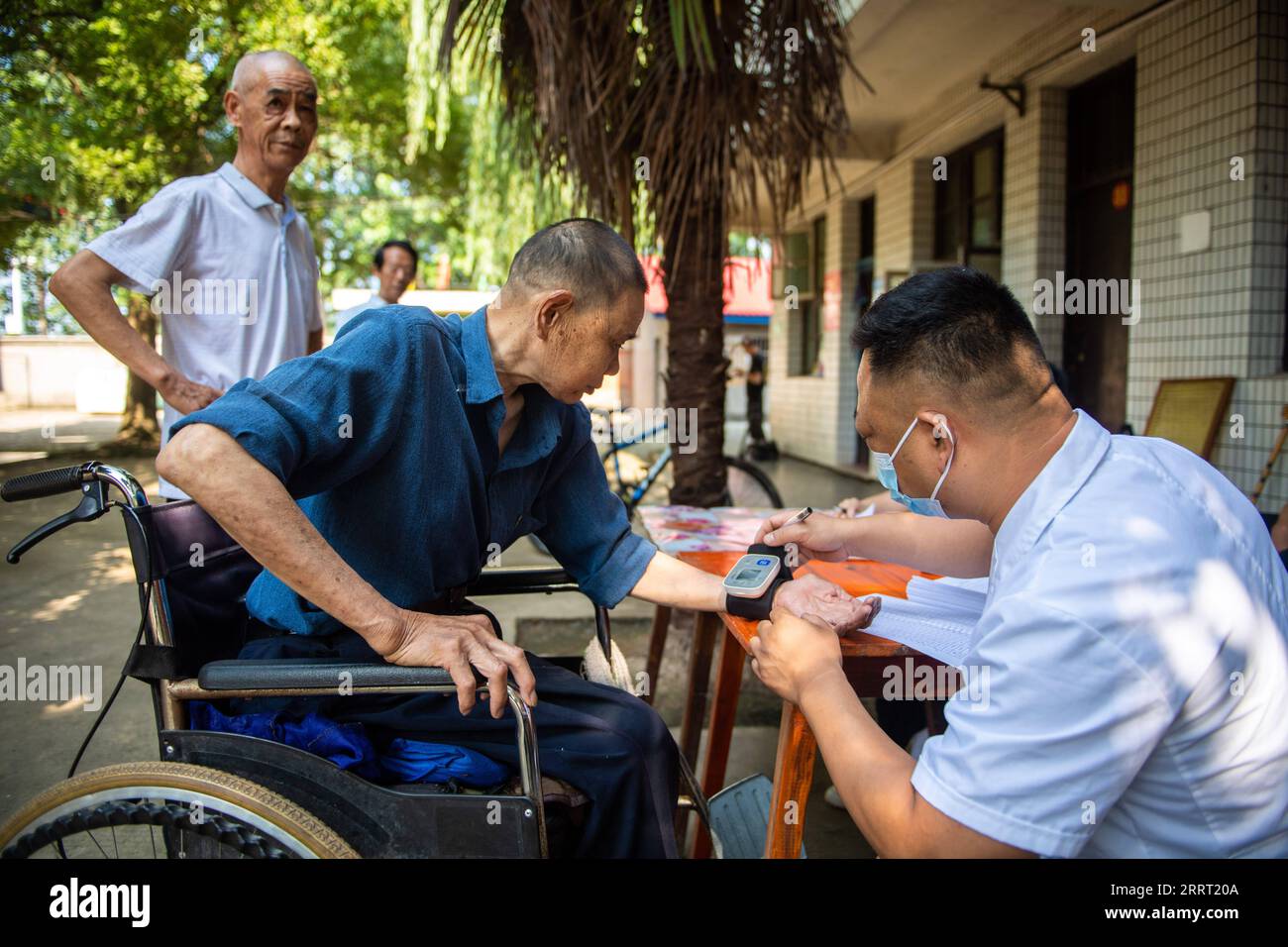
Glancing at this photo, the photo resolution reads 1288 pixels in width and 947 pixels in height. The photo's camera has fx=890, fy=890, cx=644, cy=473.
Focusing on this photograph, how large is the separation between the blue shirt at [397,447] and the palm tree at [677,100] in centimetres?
233

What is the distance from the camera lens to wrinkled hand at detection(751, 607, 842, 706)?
53.3 inches

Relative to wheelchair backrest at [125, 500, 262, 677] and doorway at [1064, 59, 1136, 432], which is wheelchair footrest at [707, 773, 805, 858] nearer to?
wheelchair backrest at [125, 500, 262, 677]

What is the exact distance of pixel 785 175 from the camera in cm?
416

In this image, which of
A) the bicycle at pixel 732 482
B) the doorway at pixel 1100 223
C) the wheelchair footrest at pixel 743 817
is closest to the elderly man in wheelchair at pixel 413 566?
the wheelchair footrest at pixel 743 817

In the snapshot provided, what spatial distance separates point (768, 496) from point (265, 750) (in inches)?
196

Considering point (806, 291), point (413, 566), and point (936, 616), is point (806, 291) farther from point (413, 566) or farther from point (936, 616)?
point (413, 566)

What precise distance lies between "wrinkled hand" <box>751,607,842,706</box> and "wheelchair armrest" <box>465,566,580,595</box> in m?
0.65

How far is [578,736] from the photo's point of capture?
1.58 meters

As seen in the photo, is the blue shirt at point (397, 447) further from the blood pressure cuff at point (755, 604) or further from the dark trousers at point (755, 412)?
the dark trousers at point (755, 412)

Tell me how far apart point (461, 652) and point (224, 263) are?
1.78 m

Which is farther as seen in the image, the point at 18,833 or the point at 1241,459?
the point at 1241,459

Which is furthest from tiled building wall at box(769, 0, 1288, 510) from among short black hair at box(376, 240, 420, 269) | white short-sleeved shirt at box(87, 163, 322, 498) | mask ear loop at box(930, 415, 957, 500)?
white short-sleeved shirt at box(87, 163, 322, 498)
